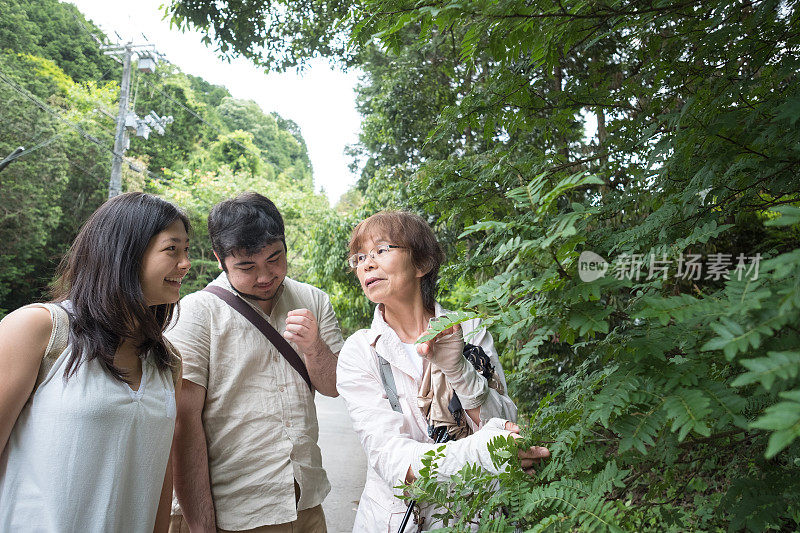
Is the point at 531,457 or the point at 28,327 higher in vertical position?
the point at 28,327

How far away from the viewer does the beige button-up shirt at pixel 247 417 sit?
2.10 metres

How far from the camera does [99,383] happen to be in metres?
1.63

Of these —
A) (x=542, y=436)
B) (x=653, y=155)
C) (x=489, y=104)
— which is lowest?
(x=542, y=436)

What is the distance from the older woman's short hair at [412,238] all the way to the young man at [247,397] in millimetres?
448

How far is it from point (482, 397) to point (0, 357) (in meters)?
1.40

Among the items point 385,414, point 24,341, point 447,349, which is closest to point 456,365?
point 447,349

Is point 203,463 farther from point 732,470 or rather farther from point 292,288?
point 732,470

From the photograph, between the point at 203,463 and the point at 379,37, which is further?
the point at 203,463

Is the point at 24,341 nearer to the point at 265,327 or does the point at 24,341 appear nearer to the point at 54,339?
the point at 54,339

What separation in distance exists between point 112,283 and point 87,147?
77.0 ft

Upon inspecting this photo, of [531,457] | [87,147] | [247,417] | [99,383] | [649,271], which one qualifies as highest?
[87,147]

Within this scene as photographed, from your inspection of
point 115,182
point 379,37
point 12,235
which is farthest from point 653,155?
point 12,235

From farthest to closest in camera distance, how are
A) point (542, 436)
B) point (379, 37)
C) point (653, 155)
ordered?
point (653, 155)
point (379, 37)
point (542, 436)

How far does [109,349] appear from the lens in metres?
1.68
